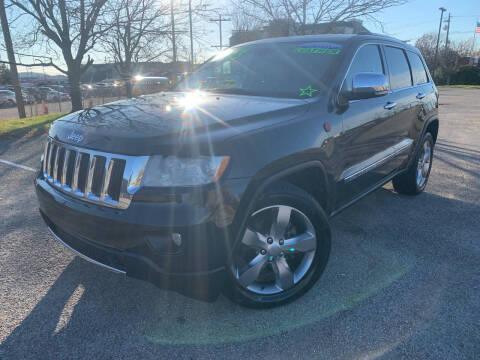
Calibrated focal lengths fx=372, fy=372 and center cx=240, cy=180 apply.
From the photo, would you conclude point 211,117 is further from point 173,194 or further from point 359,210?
point 359,210

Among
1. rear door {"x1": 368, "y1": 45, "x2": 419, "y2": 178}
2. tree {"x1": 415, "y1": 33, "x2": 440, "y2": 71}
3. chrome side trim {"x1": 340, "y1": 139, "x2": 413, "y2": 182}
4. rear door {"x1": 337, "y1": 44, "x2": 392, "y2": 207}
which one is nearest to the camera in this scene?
rear door {"x1": 337, "y1": 44, "x2": 392, "y2": 207}

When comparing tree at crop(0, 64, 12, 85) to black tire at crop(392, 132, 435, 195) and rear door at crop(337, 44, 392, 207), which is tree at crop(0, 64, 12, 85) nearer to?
black tire at crop(392, 132, 435, 195)

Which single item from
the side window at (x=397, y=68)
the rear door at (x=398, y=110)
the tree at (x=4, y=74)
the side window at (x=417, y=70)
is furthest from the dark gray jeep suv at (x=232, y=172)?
the tree at (x=4, y=74)

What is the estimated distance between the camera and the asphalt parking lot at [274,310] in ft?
7.19

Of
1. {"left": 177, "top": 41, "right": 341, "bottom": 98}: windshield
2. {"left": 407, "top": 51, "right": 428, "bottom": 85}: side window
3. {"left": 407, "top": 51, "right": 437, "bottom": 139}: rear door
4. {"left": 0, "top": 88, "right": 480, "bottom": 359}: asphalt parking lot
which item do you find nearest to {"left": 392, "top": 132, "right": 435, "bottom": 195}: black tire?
{"left": 407, "top": 51, "right": 437, "bottom": 139}: rear door

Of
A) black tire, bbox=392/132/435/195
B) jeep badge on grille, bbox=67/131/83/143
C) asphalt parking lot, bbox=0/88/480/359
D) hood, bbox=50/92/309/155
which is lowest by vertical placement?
asphalt parking lot, bbox=0/88/480/359

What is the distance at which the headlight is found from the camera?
6.61 ft

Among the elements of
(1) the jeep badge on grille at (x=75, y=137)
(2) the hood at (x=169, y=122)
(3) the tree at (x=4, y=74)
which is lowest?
(1) the jeep badge on grille at (x=75, y=137)

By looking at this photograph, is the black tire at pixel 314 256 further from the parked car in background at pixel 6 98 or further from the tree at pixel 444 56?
the tree at pixel 444 56

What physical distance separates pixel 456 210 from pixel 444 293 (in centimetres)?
201

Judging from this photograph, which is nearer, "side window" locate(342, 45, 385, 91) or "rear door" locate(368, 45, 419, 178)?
"side window" locate(342, 45, 385, 91)

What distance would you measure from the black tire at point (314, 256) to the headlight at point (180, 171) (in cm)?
41

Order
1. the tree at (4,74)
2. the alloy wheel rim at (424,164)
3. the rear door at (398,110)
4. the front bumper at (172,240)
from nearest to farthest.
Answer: the front bumper at (172,240) → the rear door at (398,110) → the alloy wheel rim at (424,164) → the tree at (4,74)

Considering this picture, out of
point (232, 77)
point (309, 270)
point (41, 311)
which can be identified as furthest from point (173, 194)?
point (232, 77)
